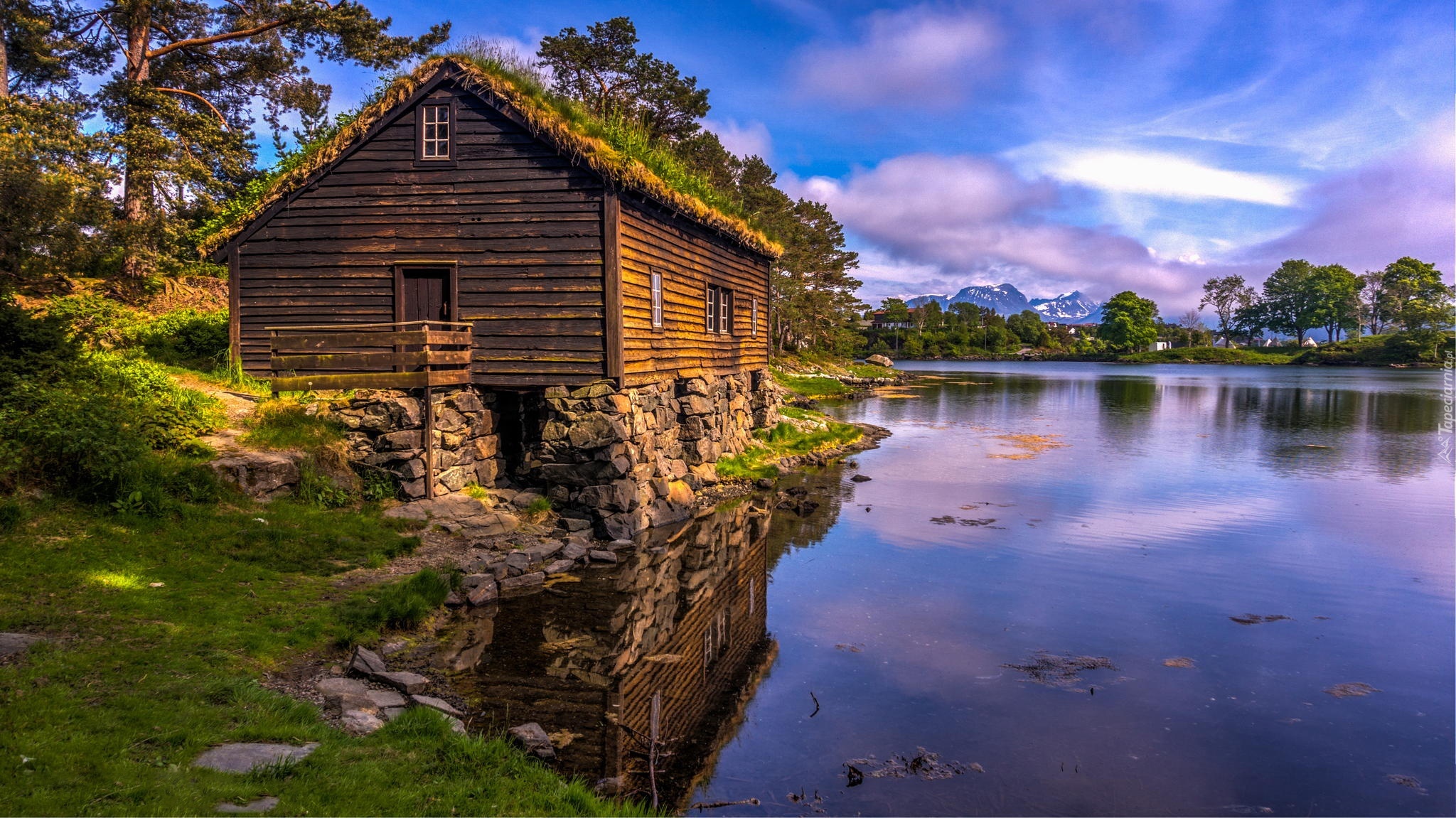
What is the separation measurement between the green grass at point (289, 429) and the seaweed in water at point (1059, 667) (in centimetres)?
1374

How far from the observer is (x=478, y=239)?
18.2 metres

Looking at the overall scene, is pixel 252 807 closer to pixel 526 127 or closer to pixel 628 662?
pixel 628 662

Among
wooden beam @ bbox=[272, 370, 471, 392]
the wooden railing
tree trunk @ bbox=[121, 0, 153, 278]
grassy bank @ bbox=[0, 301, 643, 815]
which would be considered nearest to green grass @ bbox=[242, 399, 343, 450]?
grassy bank @ bbox=[0, 301, 643, 815]

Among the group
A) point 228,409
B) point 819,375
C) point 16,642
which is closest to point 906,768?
point 16,642

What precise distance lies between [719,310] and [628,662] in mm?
17053

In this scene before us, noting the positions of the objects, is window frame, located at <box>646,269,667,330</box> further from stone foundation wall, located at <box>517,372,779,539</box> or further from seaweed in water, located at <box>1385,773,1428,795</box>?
seaweed in water, located at <box>1385,773,1428,795</box>

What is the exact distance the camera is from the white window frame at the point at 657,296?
787 inches

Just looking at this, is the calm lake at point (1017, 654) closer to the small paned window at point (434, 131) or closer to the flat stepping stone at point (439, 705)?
the flat stepping stone at point (439, 705)

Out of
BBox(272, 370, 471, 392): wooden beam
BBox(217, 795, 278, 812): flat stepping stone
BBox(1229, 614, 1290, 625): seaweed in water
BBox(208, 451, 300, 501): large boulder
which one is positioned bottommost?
BBox(1229, 614, 1290, 625): seaweed in water

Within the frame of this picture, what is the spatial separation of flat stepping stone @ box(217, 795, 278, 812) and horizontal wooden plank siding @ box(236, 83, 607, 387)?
41.6 feet

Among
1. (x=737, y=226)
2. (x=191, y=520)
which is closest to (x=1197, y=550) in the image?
(x=737, y=226)

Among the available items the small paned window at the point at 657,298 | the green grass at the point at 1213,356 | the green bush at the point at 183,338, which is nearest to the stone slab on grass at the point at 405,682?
the small paned window at the point at 657,298

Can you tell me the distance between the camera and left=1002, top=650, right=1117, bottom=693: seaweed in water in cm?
1092

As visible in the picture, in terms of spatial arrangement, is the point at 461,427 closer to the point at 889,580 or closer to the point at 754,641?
the point at 754,641
